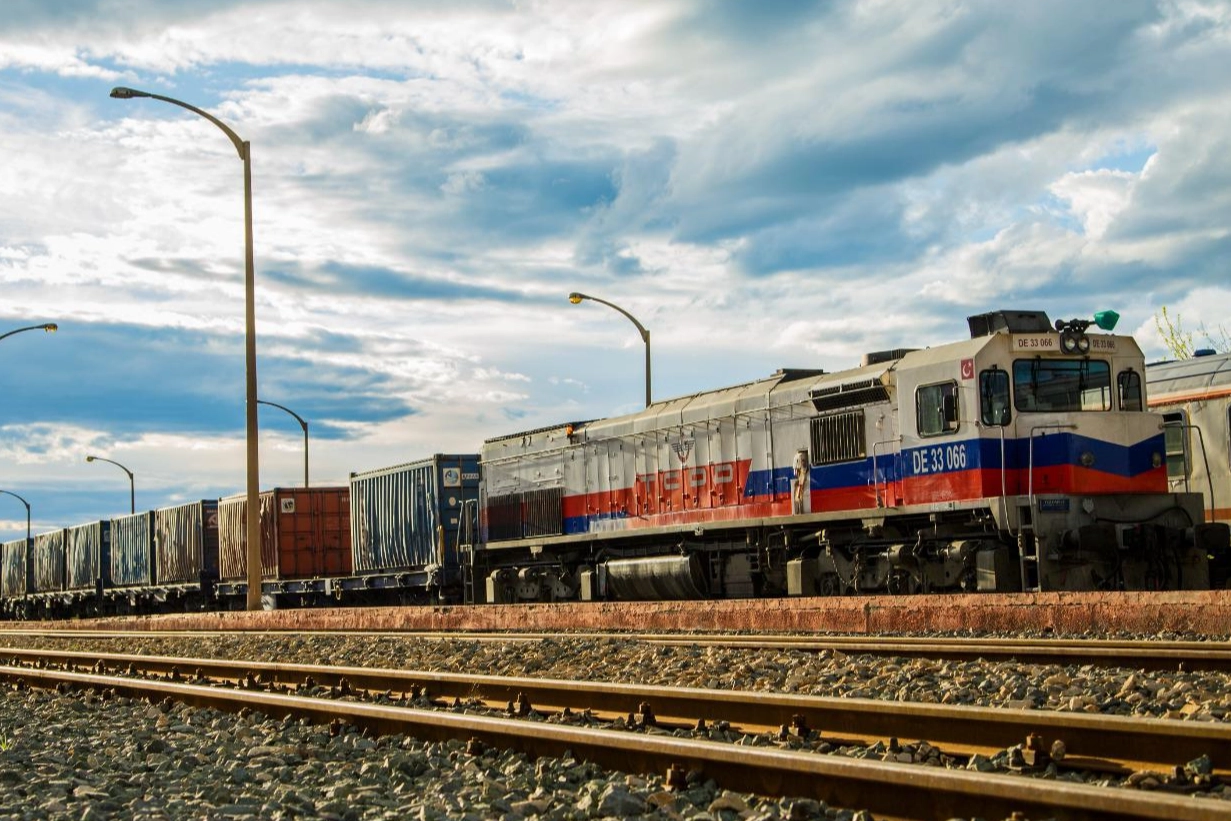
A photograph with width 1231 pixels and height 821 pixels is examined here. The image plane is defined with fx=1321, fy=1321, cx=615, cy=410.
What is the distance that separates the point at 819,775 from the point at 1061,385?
12727 millimetres

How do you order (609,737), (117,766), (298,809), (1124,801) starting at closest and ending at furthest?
1. (1124,801)
2. (298,809)
3. (609,737)
4. (117,766)

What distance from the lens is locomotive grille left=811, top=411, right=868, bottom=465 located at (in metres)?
18.5

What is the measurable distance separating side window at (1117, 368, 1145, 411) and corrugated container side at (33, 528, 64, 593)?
145 feet

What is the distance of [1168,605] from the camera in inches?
497

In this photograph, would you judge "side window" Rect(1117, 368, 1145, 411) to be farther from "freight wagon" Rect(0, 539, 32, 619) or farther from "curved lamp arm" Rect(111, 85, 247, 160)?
"freight wagon" Rect(0, 539, 32, 619)

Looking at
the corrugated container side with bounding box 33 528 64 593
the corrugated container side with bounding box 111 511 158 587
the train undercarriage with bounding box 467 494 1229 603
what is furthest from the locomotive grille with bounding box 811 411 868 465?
the corrugated container side with bounding box 33 528 64 593

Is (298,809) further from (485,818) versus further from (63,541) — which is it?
(63,541)


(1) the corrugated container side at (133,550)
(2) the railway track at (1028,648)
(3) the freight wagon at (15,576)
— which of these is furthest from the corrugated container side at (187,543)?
(2) the railway track at (1028,648)

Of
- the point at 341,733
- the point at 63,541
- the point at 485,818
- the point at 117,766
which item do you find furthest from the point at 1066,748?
the point at 63,541

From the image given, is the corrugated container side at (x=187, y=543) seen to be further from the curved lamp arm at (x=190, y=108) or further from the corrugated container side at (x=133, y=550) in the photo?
the curved lamp arm at (x=190, y=108)

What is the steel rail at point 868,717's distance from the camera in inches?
227

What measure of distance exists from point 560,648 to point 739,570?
26.6 feet

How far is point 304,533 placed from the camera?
34875 mm

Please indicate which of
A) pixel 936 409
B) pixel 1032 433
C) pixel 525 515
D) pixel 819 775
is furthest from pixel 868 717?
pixel 525 515
